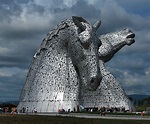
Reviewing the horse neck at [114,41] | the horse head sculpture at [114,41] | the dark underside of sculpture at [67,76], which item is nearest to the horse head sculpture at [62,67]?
the dark underside of sculpture at [67,76]

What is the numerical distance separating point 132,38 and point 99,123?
69.9ft

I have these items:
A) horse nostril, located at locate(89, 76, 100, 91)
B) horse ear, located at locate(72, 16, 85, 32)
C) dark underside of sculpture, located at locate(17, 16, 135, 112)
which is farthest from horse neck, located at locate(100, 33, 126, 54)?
horse nostril, located at locate(89, 76, 100, 91)

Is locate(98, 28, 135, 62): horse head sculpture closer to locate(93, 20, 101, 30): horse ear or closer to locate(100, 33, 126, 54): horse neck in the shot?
locate(100, 33, 126, 54): horse neck

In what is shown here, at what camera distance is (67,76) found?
3388 cm

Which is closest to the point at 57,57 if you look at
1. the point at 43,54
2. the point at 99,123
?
the point at 43,54

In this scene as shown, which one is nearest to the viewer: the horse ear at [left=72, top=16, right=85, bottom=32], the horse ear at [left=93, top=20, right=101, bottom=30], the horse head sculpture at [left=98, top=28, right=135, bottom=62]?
the horse ear at [left=72, top=16, right=85, bottom=32]

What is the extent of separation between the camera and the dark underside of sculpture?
32469 mm

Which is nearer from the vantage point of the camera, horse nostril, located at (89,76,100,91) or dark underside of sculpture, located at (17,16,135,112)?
horse nostril, located at (89,76,100,91)

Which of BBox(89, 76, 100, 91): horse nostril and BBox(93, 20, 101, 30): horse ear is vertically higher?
BBox(93, 20, 101, 30): horse ear

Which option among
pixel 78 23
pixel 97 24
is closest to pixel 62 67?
pixel 78 23

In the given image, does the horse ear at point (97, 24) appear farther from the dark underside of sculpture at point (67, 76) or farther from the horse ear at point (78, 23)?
the horse ear at point (78, 23)

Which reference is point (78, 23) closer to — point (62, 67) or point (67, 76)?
point (62, 67)

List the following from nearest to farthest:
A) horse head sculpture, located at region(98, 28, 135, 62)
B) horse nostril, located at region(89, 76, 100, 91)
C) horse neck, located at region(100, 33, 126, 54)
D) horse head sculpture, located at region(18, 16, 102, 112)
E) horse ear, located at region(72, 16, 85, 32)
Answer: horse nostril, located at region(89, 76, 100, 91)
horse head sculpture, located at region(18, 16, 102, 112)
horse ear, located at region(72, 16, 85, 32)
horse head sculpture, located at region(98, 28, 135, 62)
horse neck, located at region(100, 33, 126, 54)

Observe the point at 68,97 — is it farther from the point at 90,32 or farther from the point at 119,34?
the point at 119,34
